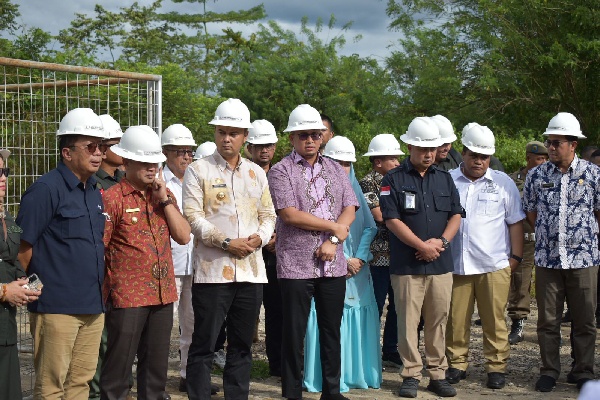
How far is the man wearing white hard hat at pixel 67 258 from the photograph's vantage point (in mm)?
4918

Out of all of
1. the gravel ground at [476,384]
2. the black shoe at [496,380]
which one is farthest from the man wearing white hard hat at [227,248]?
the black shoe at [496,380]

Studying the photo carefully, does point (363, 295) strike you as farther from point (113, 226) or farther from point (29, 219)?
point (29, 219)

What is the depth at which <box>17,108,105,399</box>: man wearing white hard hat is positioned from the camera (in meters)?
4.92

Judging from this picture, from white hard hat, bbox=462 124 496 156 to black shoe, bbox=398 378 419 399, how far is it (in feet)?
6.52

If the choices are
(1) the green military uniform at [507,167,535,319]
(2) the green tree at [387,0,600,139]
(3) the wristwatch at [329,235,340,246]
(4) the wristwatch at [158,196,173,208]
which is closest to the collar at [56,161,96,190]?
(4) the wristwatch at [158,196,173,208]

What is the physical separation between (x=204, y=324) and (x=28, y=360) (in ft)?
8.82

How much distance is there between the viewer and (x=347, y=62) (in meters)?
35.7

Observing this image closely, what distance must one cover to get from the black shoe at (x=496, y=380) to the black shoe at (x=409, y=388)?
73cm

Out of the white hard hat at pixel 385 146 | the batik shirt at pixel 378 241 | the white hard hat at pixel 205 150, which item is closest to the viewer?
the batik shirt at pixel 378 241

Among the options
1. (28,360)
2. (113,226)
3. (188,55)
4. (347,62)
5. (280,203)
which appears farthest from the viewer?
(188,55)

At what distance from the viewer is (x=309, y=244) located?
6.46 m

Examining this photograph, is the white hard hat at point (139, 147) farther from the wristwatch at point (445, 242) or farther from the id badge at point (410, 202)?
the wristwatch at point (445, 242)

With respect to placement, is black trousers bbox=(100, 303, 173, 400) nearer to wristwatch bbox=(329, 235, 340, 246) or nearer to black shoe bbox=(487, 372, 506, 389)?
wristwatch bbox=(329, 235, 340, 246)

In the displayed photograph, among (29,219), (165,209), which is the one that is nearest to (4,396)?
(29,219)
